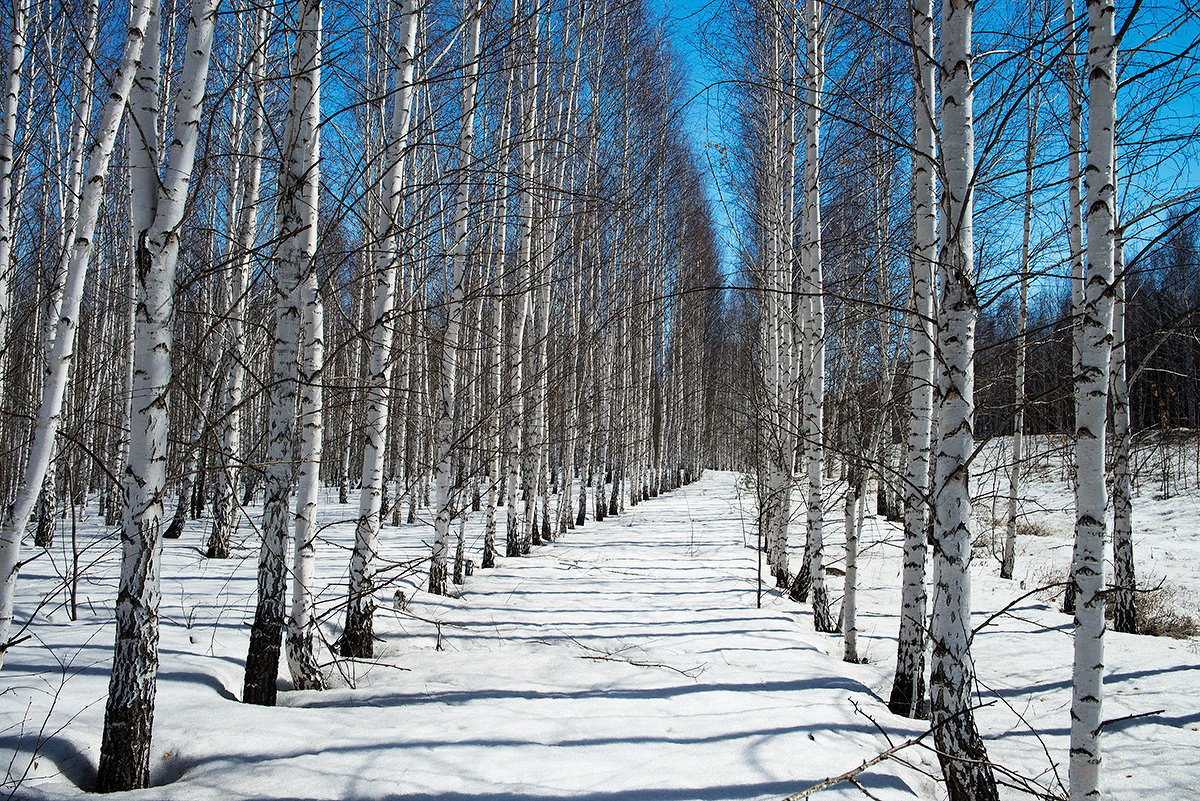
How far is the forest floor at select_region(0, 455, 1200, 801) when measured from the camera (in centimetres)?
268

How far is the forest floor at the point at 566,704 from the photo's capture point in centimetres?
268

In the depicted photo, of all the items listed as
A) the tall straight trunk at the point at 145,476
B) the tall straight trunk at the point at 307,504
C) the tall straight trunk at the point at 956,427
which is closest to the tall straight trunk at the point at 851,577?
the tall straight trunk at the point at 956,427

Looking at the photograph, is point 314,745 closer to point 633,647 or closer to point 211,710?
point 211,710

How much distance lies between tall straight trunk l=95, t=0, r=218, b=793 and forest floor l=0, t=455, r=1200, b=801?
215 millimetres

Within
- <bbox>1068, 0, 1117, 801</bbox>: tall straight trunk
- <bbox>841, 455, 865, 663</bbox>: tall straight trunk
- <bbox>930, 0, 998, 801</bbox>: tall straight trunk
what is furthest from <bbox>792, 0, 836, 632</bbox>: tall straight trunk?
<bbox>1068, 0, 1117, 801</bbox>: tall straight trunk

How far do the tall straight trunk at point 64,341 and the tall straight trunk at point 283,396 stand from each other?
72cm

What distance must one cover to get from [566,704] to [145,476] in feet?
7.86

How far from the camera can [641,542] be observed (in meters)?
11.8

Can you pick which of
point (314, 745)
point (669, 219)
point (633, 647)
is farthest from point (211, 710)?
point (669, 219)

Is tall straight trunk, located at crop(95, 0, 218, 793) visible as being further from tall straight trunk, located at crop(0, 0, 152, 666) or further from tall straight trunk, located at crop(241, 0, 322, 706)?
tall straight trunk, located at crop(0, 0, 152, 666)

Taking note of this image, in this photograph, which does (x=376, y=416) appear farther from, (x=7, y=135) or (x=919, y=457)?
(x=919, y=457)

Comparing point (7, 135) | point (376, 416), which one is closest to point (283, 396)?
point (376, 416)

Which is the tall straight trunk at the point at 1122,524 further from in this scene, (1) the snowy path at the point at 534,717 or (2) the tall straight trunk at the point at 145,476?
(2) the tall straight trunk at the point at 145,476

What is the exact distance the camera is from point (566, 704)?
366 centimetres
